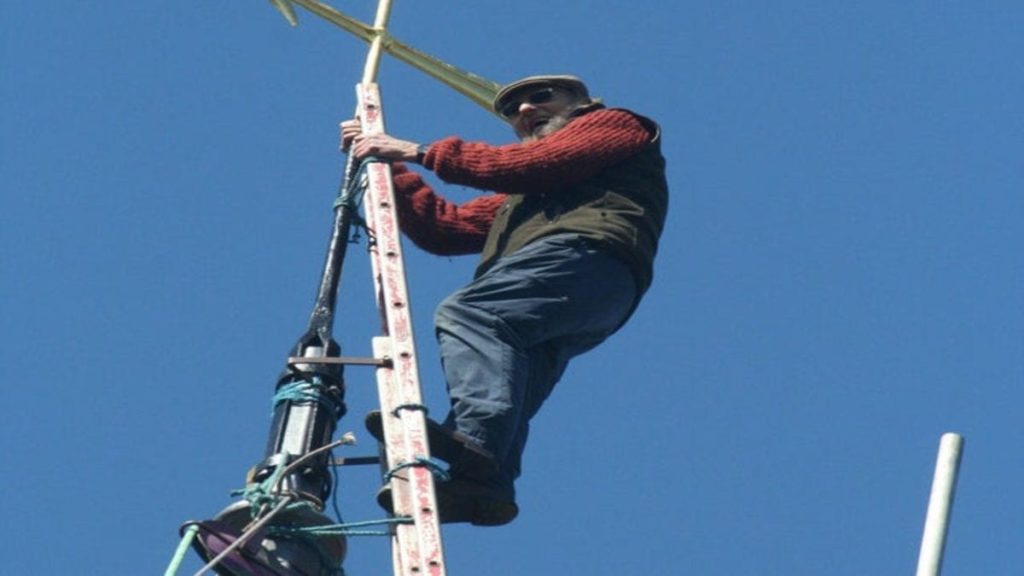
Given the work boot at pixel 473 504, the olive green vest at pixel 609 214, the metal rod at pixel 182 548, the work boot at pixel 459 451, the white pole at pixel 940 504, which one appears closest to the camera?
the white pole at pixel 940 504

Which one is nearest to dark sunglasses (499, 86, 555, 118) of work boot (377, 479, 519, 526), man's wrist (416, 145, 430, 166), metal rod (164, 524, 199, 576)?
man's wrist (416, 145, 430, 166)

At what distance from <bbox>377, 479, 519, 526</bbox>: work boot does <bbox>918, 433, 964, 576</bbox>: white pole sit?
2773 millimetres

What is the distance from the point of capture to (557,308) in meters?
11.1

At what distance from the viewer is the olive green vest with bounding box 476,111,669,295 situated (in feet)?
37.3

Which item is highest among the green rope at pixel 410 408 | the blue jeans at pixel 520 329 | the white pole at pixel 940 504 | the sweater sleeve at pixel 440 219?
the sweater sleeve at pixel 440 219

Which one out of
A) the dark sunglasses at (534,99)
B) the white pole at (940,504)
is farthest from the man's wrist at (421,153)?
the white pole at (940,504)

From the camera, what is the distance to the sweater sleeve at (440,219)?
40.9ft

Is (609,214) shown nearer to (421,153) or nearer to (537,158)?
(537,158)

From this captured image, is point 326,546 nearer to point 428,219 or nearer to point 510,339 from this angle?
point 510,339

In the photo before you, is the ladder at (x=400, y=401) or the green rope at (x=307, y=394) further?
the green rope at (x=307, y=394)

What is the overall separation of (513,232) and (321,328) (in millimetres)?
1261

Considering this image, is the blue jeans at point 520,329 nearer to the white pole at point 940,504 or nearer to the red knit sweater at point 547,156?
the red knit sweater at point 547,156

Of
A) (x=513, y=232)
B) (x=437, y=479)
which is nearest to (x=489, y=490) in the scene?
(x=437, y=479)

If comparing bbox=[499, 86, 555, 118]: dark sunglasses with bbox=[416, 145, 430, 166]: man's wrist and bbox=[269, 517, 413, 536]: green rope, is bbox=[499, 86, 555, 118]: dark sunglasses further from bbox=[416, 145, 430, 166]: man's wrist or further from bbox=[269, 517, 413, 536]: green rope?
bbox=[269, 517, 413, 536]: green rope
